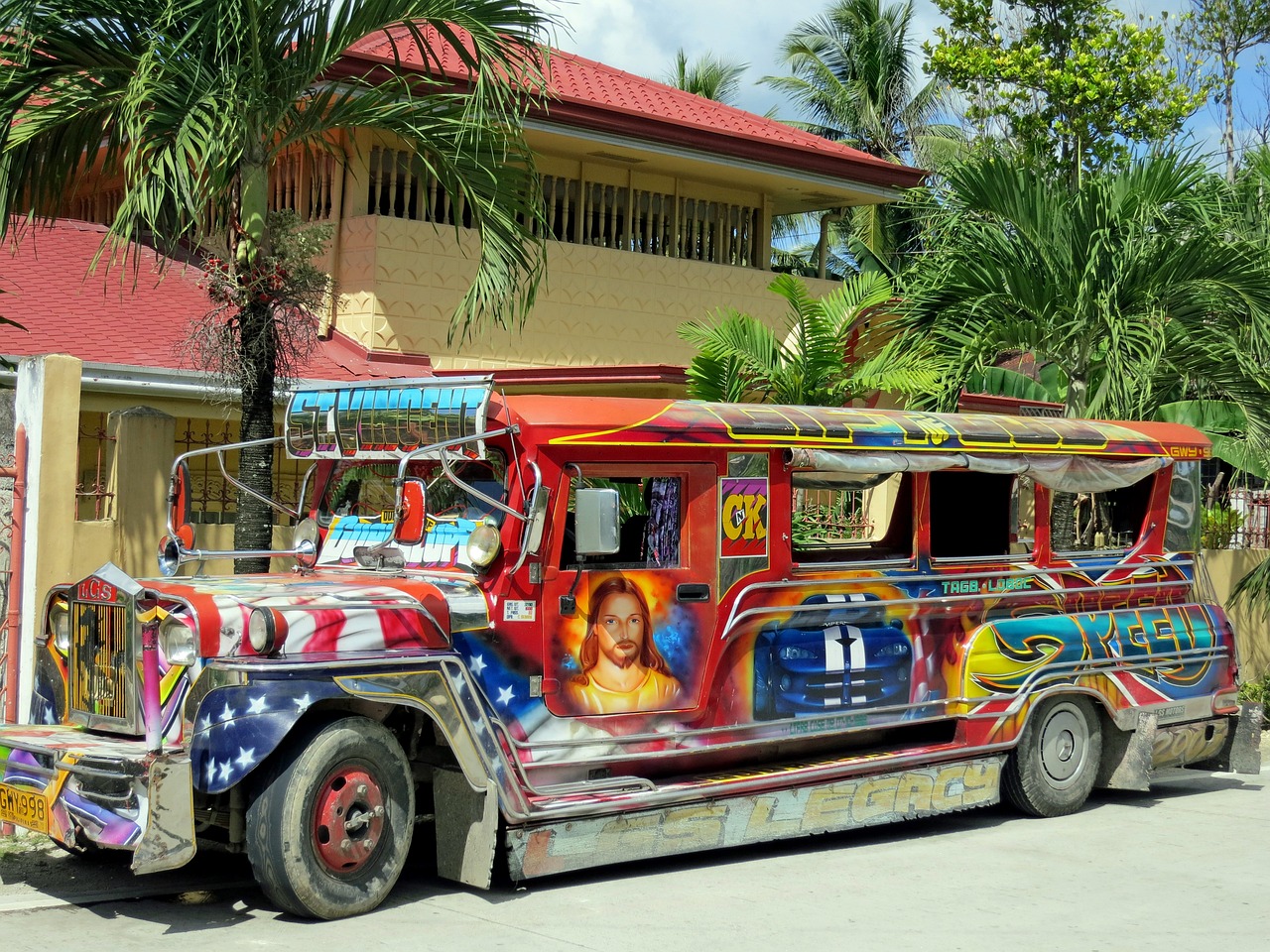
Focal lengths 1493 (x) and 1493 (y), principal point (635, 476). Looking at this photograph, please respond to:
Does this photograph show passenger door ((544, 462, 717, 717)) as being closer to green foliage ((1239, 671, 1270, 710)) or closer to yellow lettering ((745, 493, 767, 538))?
yellow lettering ((745, 493, 767, 538))

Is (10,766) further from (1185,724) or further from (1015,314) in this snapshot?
(1015,314)

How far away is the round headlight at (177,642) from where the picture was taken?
662 centimetres

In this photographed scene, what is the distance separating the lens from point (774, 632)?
8.47 metres

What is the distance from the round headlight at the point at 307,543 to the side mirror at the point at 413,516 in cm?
78

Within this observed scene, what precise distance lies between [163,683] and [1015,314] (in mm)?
8525

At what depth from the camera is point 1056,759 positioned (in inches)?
393

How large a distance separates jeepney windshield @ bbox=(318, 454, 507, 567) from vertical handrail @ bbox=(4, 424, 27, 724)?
203 centimetres

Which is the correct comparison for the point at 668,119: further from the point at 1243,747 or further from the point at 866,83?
the point at 866,83

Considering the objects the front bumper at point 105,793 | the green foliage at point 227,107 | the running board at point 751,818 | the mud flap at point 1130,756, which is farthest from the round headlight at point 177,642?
the mud flap at point 1130,756

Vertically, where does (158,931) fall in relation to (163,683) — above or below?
below

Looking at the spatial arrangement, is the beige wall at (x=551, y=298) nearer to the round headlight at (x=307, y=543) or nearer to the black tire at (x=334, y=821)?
the round headlight at (x=307, y=543)

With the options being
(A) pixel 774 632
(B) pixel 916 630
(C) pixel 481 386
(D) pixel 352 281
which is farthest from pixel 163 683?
(D) pixel 352 281

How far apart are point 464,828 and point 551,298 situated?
10816 mm

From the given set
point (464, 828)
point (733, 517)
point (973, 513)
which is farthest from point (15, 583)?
point (973, 513)
